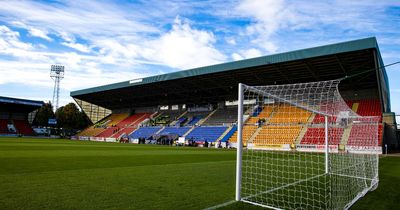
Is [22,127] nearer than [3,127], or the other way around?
[3,127]

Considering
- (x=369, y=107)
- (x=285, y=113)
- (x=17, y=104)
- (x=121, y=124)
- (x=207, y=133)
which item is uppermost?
(x=17, y=104)

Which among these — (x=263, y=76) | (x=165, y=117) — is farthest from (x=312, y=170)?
(x=165, y=117)

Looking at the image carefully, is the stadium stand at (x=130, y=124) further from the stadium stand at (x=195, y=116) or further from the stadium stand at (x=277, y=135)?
the stadium stand at (x=277, y=135)

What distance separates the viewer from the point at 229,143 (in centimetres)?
3291

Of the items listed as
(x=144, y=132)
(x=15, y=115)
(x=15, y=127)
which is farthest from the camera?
(x=15, y=115)

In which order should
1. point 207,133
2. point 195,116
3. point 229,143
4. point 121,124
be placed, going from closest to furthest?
point 229,143 < point 207,133 < point 195,116 < point 121,124

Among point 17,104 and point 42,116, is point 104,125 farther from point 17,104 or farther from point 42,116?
point 42,116

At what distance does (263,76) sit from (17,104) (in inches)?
1694

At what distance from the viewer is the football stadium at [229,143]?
19.4 feet

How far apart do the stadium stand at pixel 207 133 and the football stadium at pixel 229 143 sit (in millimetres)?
249

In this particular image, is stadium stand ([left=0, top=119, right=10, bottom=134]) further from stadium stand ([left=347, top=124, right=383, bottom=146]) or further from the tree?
stadium stand ([left=347, top=124, right=383, bottom=146])

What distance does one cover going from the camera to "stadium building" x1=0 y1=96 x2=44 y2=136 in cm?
5009

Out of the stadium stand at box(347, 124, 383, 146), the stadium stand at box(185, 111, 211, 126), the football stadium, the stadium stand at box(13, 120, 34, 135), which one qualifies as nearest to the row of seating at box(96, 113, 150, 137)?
the football stadium

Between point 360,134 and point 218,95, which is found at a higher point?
point 218,95
